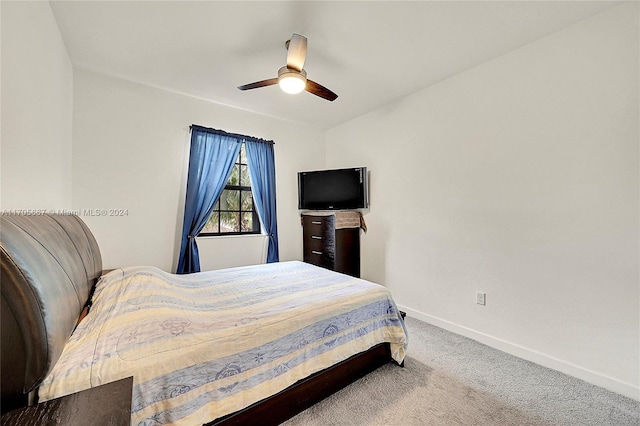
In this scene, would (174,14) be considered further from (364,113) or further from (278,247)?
(278,247)

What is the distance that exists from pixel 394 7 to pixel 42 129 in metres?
2.46

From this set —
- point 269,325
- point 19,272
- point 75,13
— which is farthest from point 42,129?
point 269,325

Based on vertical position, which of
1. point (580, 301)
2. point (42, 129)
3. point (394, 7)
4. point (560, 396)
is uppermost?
point (394, 7)

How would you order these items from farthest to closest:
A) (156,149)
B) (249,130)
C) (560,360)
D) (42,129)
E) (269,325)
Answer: (249,130) < (156,149) < (560,360) < (42,129) < (269,325)

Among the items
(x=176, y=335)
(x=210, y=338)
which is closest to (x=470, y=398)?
(x=210, y=338)

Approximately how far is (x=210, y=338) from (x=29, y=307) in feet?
2.07

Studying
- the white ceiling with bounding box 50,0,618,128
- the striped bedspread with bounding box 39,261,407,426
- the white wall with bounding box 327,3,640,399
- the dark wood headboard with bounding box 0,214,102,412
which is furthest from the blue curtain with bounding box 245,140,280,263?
the dark wood headboard with bounding box 0,214,102,412

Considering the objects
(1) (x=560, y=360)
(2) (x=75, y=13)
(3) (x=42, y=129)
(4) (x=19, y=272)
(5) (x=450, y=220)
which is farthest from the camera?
(5) (x=450, y=220)

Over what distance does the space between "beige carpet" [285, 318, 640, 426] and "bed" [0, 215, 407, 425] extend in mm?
121

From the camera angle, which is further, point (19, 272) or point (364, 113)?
point (364, 113)

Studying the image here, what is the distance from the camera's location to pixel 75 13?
5.79 feet

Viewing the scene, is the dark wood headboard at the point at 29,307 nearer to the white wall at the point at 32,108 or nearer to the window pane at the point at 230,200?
the white wall at the point at 32,108

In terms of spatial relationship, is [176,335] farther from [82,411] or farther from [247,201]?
[247,201]

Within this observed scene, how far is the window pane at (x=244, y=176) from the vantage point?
11.4ft
